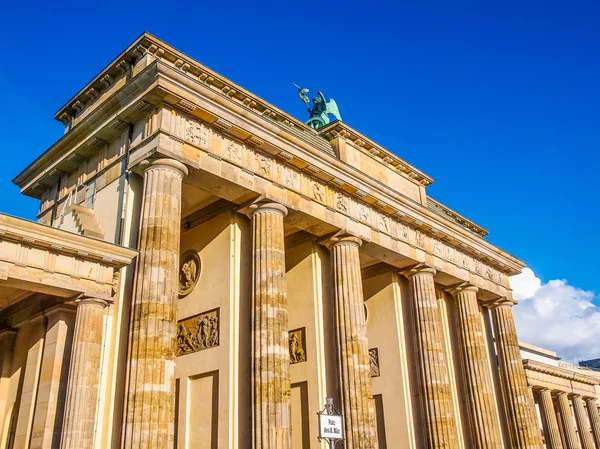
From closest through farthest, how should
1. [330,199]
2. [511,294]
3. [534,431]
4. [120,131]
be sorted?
[120,131] → [330,199] → [534,431] → [511,294]

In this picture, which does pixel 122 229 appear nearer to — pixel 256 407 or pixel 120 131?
pixel 120 131

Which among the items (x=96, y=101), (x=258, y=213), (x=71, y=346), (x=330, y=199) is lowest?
(x=71, y=346)

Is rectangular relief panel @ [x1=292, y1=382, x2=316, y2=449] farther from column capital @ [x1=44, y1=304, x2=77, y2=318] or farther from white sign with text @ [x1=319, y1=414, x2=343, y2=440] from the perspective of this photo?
white sign with text @ [x1=319, y1=414, x2=343, y2=440]

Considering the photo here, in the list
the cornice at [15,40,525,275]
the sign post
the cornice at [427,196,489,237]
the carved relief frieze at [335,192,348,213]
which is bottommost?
the sign post

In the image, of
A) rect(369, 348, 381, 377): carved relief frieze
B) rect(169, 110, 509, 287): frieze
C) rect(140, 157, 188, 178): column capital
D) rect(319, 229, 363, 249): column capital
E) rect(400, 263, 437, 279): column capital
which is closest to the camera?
rect(140, 157, 188, 178): column capital

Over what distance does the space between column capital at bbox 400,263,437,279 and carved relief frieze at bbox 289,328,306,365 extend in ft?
19.0

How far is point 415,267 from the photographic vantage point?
79.2 ft

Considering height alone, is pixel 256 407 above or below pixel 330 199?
below

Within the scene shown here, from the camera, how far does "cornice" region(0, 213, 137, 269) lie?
519 inches

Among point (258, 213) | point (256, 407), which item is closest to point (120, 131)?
point (258, 213)

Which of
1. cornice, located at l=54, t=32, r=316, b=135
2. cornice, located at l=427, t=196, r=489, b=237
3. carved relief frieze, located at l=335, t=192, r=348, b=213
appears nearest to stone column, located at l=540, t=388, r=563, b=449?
cornice, located at l=427, t=196, r=489, b=237

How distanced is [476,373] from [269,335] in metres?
12.7

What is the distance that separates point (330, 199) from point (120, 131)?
727 centimetres

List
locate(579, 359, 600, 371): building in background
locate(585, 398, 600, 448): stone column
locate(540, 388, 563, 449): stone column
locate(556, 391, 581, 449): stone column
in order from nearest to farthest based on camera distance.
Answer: locate(540, 388, 563, 449): stone column
locate(556, 391, 581, 449): stone column
locate(585, 398, 600, 448): stone column
locate(579, 359, 600, 371): building in background
